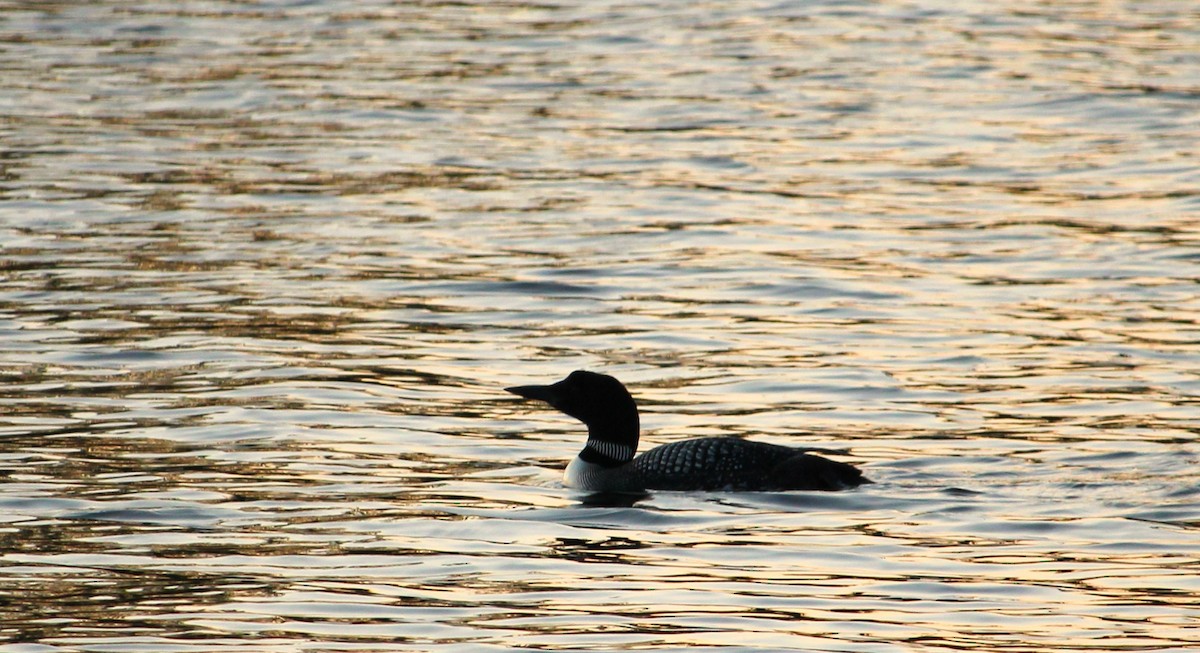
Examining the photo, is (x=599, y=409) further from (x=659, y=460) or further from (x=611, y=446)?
(x=659, y=460)

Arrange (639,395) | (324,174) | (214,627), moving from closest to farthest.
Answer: (214,627) < (639,395) < (324,174)

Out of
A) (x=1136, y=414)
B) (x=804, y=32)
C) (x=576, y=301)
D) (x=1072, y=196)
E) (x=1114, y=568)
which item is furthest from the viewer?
(x=804, y=32)

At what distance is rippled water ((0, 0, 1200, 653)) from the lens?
8.28 m

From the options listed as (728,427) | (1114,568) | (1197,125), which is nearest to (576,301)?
(728,427)

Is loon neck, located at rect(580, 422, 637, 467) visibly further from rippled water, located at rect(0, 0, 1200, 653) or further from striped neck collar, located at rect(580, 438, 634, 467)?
rippled water, located at rect(0, 0, 1200, 653)

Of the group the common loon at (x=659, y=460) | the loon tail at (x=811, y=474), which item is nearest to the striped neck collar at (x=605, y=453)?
the common loon at (x=659, y=460)

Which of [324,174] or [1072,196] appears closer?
[1072,196]

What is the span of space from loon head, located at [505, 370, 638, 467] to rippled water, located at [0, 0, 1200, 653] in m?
0.33

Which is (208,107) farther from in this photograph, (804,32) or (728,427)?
(728,427)

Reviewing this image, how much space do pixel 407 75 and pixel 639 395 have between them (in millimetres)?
14111

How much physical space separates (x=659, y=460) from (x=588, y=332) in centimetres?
370

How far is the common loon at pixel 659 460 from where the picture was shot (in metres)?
10.2

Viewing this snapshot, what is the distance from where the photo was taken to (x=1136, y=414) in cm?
1178

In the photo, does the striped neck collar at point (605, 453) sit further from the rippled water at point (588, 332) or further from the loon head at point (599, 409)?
the rippled water at point (588, 332)
